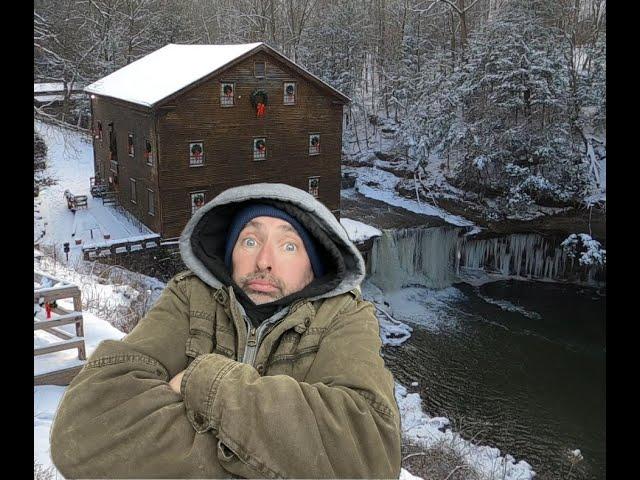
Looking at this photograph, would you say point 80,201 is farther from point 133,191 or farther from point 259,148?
point 259,148

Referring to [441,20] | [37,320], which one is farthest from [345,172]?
[37,320]

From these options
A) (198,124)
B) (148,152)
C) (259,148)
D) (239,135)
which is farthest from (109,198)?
(259,148)

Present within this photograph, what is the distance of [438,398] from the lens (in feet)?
14.7

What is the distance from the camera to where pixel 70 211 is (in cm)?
587

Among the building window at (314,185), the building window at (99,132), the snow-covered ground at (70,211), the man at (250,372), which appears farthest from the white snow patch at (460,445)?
the building window at (99,132)

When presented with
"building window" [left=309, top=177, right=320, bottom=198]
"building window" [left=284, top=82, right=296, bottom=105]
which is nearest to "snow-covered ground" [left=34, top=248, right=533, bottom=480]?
"building window" [left=309, top=177, right=320, bottom=198]

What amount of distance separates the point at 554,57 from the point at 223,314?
8837mm

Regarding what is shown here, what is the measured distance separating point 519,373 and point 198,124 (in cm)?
338

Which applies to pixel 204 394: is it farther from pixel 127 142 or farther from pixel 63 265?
pixel 127 142

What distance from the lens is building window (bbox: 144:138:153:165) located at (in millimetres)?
5246

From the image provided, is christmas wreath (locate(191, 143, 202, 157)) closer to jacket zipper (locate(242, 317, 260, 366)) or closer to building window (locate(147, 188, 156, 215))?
building window (locate(147, 188, 156, 215))

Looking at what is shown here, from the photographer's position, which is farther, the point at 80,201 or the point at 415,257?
the point at 415,257

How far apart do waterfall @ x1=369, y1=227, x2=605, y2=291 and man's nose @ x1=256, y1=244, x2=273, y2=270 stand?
6432mm

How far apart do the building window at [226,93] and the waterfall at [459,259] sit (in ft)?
8.07
